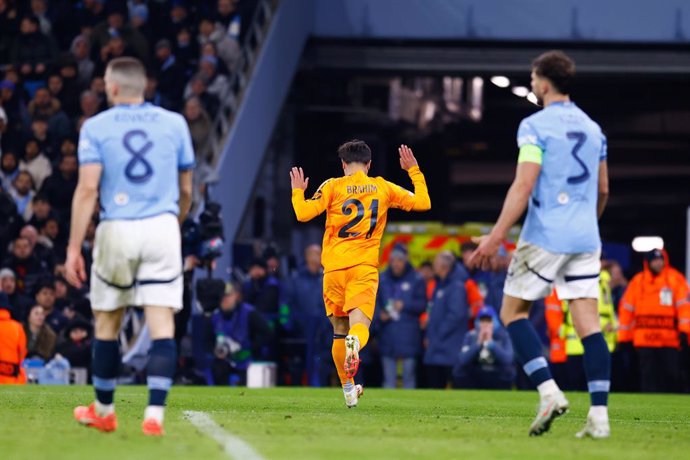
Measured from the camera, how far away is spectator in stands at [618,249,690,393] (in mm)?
22484

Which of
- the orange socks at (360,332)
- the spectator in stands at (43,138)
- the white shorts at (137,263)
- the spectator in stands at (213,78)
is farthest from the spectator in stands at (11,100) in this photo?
the white shorts at (137,263)

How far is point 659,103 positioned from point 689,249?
62.0 feet

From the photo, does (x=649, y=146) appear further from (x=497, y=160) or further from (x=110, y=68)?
(x=110, y=68)

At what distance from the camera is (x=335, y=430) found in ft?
35.5

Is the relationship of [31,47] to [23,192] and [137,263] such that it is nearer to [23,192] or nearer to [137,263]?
[23,192]

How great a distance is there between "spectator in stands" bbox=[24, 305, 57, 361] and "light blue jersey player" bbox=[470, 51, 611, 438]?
11993 millimetres

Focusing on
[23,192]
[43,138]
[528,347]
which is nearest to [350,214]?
[528,347]

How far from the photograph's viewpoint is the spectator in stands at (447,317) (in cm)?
2262

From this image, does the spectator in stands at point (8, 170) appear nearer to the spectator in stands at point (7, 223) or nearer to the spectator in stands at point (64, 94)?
the spectator in stands at point (7, 223)

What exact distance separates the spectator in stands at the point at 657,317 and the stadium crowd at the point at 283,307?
0.06ft

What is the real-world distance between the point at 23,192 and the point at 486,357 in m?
7.29

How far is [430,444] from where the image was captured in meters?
9.73

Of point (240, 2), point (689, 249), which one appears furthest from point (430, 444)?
point (240, 2)

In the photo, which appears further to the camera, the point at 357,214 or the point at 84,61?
the point at 84,61
